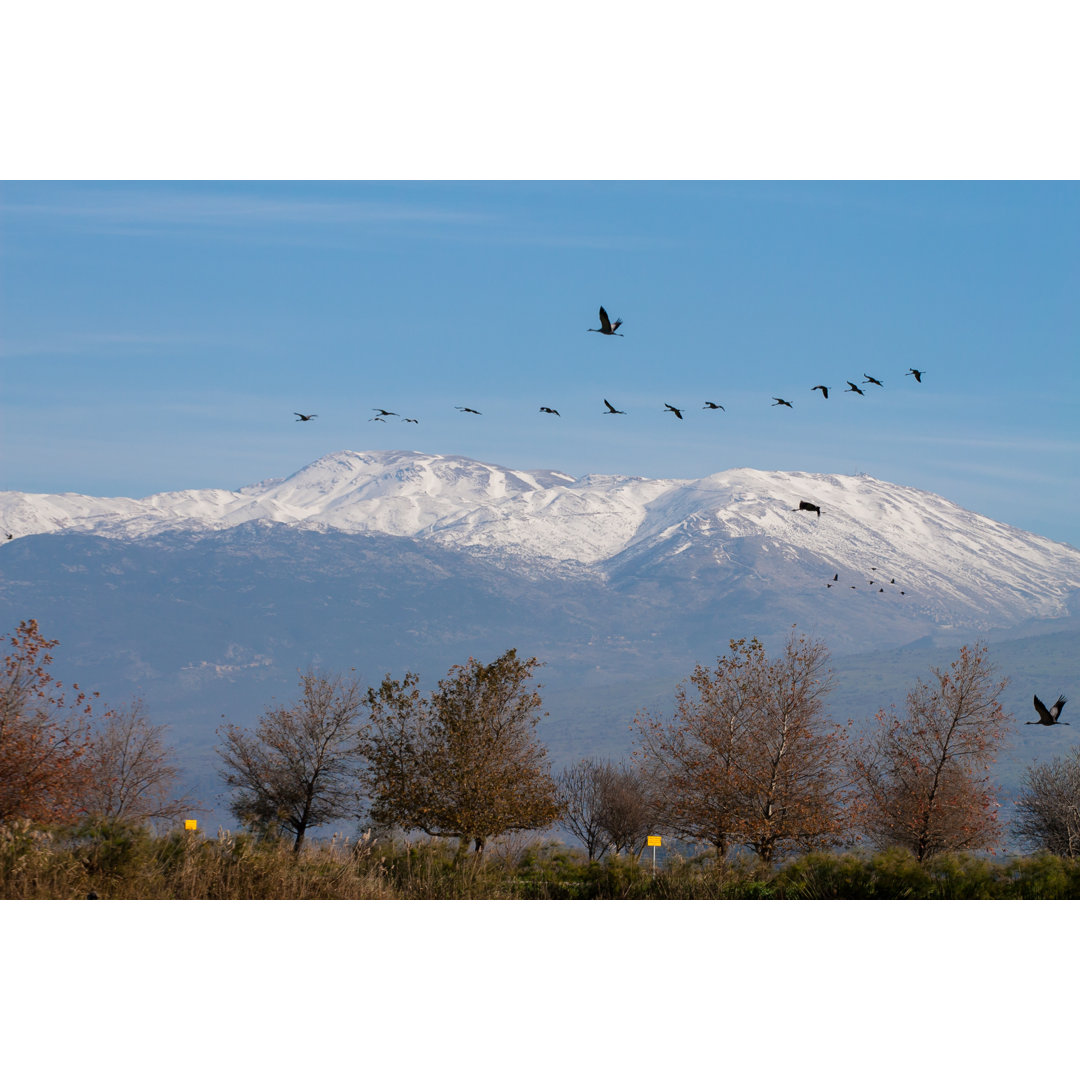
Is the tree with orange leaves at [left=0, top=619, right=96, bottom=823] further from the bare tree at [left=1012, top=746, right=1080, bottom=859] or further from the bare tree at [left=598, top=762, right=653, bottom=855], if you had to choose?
the bare tree at [left=598, top=762, right=653, bottom=855]

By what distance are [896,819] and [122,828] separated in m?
30.7

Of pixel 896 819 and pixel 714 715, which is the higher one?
pixel 714 715

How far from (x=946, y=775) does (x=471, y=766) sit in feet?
62.8

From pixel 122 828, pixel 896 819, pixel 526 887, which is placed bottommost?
pixel 896 819

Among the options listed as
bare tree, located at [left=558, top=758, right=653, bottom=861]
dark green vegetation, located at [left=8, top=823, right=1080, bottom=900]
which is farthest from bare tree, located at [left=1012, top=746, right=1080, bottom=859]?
dark green vegetation, located at [left=8, top=823, right=1080, bottom=900]

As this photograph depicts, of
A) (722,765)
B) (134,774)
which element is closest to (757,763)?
(722,765)

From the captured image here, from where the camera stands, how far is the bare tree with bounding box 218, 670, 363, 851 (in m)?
58.2

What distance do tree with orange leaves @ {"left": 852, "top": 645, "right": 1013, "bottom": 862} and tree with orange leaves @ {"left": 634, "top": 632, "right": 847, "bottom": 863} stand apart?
8.81ft

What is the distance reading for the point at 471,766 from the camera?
33.1 meters

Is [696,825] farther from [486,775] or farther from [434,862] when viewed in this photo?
[434,862]

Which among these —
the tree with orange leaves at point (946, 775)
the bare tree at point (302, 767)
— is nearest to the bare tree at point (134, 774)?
the bare tree at point (302, 767)

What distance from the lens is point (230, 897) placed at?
52.4 ft

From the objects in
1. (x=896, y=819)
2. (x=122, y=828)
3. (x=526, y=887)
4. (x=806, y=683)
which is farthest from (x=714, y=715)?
(x=122, y=828)
